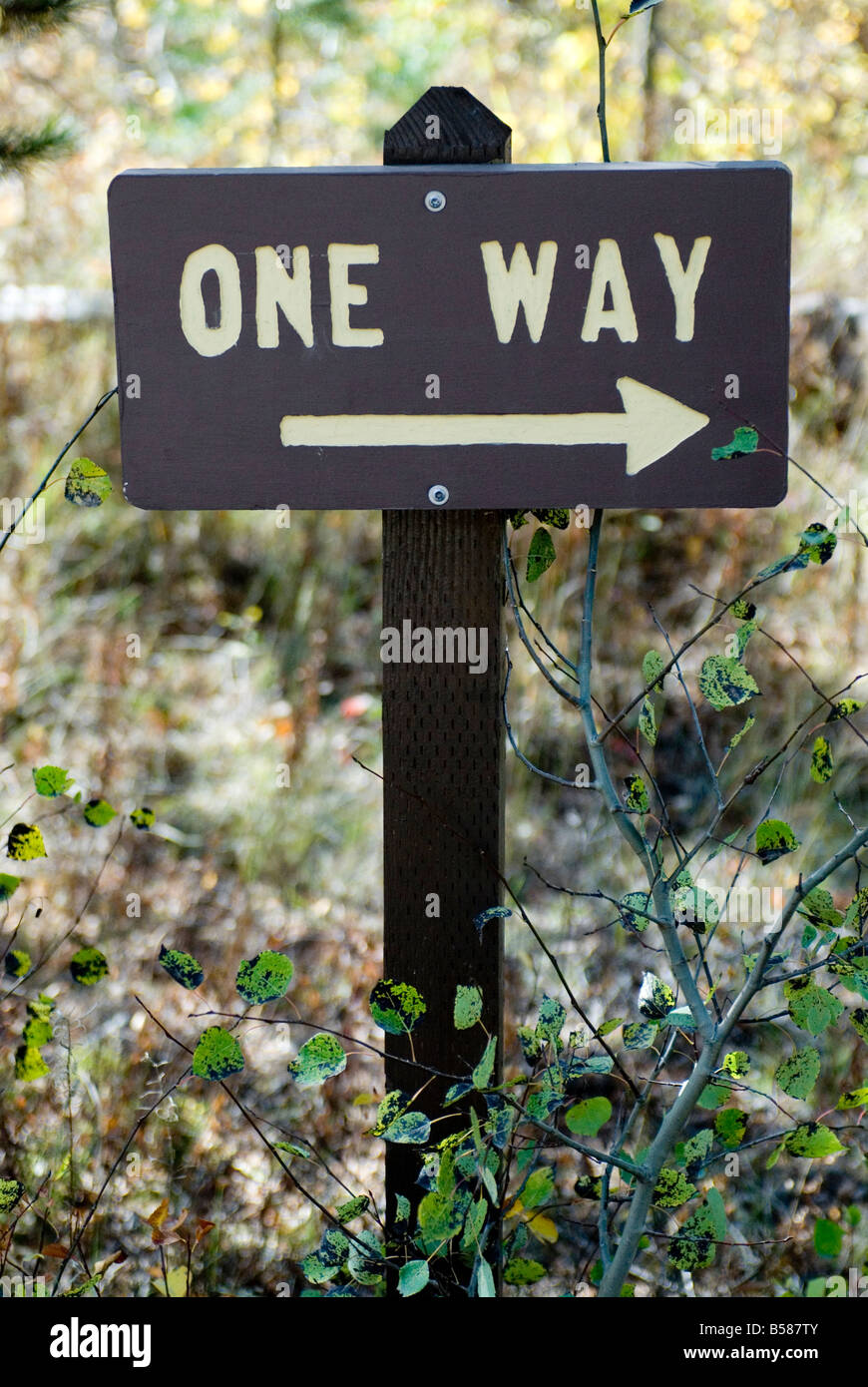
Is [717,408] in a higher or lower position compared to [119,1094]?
higher

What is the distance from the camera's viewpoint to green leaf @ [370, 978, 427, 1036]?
110 cm

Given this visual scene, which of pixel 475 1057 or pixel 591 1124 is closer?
pixel 591 1124

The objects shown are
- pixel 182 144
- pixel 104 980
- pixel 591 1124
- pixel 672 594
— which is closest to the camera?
pixel 591 1124

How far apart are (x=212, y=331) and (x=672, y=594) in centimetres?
243

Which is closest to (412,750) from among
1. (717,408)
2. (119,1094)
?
(717,408)

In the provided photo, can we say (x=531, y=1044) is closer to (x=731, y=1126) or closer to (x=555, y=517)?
(x=731, y=1126)

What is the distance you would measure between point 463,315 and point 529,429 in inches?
5.1

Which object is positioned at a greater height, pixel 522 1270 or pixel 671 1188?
pixel 671 1188

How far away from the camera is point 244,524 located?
12.0 feet

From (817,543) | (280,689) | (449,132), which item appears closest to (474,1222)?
(817,543)

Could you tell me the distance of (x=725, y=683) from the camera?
1.04 m

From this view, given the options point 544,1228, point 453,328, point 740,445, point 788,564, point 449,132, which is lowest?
point 544,1228

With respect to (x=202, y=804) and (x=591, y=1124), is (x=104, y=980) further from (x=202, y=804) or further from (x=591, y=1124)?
(x=591, y=1124)

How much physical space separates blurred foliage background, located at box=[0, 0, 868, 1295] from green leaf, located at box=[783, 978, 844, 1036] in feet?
2.55
